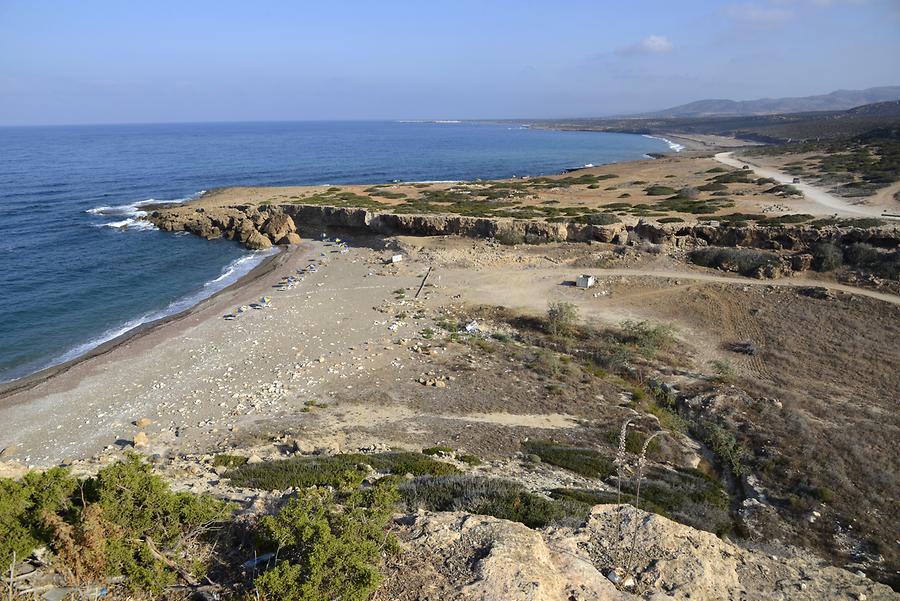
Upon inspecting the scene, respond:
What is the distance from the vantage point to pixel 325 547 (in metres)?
6.71

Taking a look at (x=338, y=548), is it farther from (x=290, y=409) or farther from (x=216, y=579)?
(x=290, y=409)

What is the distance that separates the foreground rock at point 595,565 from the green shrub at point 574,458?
3.69 meters

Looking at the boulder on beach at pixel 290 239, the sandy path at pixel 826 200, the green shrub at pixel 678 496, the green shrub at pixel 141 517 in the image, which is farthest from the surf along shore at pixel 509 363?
the boulder on beach at pixel 290 239

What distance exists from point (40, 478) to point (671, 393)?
57.9ft

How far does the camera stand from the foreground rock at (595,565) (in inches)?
286

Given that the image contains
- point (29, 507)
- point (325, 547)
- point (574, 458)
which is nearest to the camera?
point (325, 547)

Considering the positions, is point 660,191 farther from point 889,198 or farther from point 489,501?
point 489,501

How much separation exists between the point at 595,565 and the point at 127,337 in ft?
79.9

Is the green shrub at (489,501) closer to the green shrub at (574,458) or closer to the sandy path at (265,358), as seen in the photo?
the green shrub at (574,458)

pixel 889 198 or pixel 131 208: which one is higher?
pixel 889 198

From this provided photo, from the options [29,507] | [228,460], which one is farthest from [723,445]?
[29,507]

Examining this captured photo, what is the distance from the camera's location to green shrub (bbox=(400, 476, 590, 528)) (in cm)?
957

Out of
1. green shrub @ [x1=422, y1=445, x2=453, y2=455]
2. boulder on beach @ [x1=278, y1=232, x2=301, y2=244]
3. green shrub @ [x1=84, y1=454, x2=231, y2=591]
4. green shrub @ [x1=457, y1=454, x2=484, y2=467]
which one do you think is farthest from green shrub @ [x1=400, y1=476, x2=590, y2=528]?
boulder on beach @ [x1=278, y1=232, x2=301, y2=244]

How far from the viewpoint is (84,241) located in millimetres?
41188
